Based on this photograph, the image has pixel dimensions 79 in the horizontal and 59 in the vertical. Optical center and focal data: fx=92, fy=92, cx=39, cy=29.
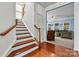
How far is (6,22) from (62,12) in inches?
46.2

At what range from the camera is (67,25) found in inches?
76.2

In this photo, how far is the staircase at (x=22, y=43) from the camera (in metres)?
1.86

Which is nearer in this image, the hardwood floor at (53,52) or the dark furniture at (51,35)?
the hardwood floor at (53,52)

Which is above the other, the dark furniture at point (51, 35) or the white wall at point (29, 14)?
the white wall at point (29, 14)

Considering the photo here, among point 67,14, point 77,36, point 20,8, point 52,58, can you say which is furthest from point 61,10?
point 52,58

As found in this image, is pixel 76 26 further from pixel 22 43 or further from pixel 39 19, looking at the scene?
pixel 22 43

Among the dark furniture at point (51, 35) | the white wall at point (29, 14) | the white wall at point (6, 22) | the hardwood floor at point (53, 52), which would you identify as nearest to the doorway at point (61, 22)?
the dark furniture at point (51, 35)

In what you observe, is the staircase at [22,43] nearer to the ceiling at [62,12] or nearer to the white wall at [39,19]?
the white wall at [39,19]

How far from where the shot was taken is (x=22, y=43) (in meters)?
1.95

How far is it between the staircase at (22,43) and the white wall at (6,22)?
0.10m

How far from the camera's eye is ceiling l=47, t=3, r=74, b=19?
1946 mm

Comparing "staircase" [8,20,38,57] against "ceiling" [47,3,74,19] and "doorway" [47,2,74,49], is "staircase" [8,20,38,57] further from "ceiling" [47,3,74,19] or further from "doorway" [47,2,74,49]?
"ceiling" [47,3,74,19]

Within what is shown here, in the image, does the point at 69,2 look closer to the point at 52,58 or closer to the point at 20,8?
the point at 20,8

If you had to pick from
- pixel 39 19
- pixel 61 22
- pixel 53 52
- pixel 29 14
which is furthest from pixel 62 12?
pixel 53 52
